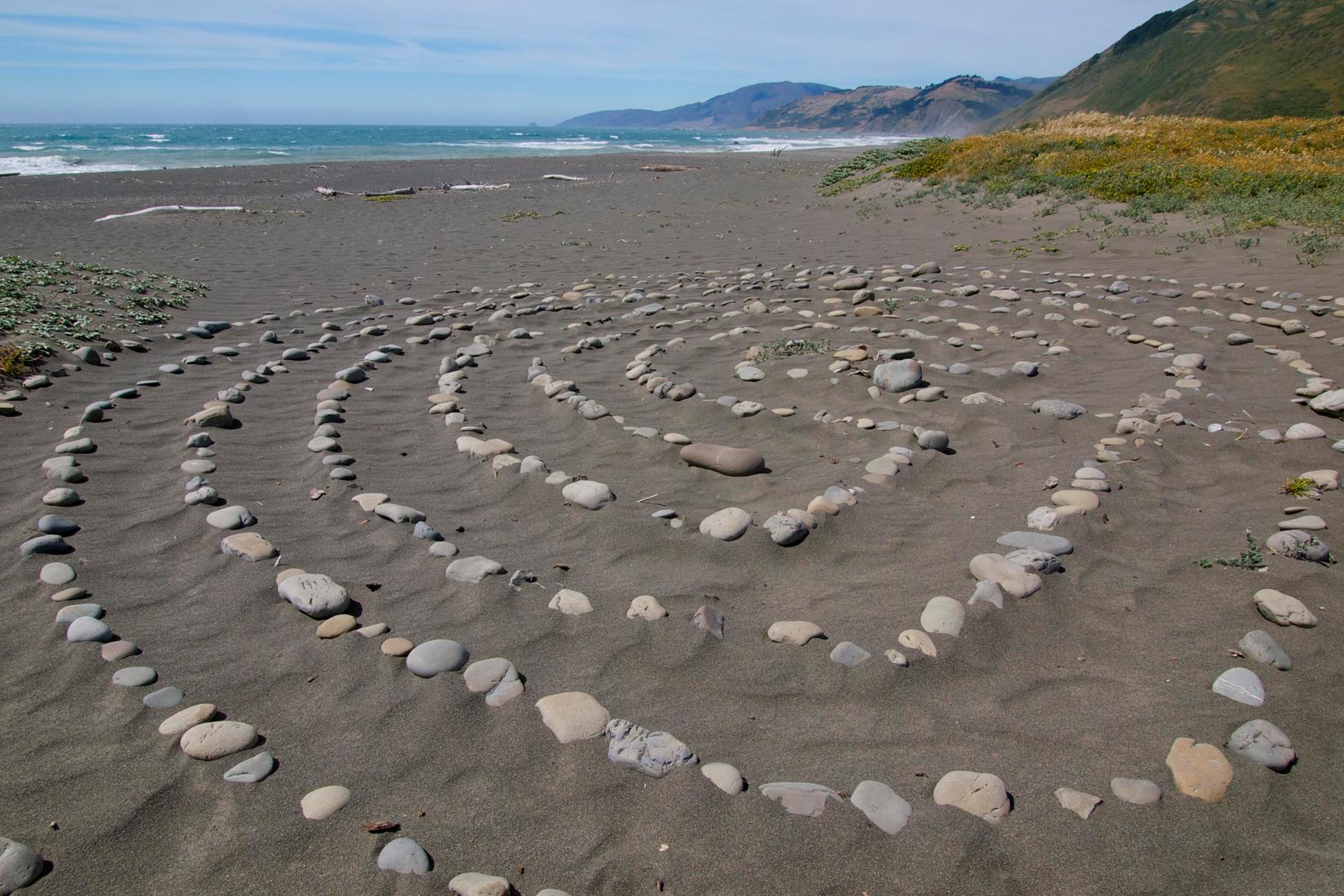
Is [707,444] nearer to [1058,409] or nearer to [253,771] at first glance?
[1058,409]

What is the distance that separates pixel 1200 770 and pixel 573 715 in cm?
189

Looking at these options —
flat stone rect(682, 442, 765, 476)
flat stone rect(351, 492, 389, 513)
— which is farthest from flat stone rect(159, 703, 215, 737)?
flat stone rect(682, 442, 765, 476)

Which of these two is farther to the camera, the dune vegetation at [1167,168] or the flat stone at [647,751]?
the dune vegetation at [1167,168]

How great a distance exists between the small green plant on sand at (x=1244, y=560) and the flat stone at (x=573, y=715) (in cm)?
258

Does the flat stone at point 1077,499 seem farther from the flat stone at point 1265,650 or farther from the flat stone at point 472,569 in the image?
the flat stone at point 472,569

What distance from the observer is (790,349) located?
21.7 feet

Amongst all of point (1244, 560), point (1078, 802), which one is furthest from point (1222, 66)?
point (1078, 802)

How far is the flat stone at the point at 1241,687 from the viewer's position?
8.24 feet

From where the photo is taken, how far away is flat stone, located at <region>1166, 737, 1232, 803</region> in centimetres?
219

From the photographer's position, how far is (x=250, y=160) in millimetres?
40156

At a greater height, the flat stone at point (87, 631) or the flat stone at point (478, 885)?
the flat stone at point (87, 631)

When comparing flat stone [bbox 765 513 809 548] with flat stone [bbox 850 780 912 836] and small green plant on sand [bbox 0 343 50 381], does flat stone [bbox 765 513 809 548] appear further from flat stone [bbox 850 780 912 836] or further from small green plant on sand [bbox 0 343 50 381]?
small green plant on sand [bbox 0 343 50 381]

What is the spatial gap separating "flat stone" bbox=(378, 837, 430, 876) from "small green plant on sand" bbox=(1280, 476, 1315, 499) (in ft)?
13.6

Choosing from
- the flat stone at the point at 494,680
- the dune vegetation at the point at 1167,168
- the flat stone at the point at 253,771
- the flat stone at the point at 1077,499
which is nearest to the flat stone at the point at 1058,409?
the flat stone at the point at 1077,499
